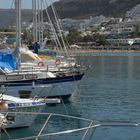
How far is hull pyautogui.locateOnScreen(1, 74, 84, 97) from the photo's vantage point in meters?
29.3

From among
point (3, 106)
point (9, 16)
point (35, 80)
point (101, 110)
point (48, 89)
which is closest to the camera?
point (3, 106)

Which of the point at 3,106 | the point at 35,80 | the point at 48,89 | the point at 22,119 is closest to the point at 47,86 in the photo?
the point at 48,89

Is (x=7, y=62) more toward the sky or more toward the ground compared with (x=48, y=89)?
more toward the sky

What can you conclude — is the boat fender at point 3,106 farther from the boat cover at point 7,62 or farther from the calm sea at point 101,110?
the boat cover at point 7,62

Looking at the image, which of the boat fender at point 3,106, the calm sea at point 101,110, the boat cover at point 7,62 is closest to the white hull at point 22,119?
the calm sea at point 101,110

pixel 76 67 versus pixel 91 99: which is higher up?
pixel 76 67

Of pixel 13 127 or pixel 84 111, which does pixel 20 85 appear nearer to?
pixel 84 111

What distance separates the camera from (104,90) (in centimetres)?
4191

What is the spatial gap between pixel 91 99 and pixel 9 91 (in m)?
7.46

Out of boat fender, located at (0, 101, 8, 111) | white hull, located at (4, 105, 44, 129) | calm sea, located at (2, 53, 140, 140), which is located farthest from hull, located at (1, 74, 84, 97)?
boat fender, located at (0, 101, 8, 111)

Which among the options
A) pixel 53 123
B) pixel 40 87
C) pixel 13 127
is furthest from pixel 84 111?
pixel 13 127

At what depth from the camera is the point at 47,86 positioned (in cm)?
3052

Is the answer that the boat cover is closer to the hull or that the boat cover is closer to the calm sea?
the hull

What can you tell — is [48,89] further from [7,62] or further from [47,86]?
[7,62]
